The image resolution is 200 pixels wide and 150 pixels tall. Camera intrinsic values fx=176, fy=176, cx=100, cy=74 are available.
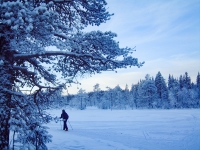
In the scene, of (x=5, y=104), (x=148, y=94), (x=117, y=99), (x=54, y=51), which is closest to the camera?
(x=5, y=104)

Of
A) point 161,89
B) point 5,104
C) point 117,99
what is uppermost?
point 161,89

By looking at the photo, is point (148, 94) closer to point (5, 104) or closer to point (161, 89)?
point (161, 89)

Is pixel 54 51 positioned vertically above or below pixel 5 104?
above

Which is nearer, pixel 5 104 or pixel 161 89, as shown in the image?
pixel 5 104

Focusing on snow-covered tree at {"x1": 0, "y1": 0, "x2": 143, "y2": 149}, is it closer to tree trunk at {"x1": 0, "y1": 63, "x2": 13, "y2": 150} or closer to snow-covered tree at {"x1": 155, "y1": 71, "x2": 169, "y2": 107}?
tree trunk at {"x1": 0, "y1": 63, "x2": 13, "y2": 150}

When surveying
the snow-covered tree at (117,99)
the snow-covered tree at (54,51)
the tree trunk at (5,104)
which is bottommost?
the snow-covered tree at (117,99)

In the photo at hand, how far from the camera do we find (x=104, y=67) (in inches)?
246

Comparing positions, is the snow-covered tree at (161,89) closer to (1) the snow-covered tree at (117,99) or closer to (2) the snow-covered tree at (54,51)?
(1) the snow-covered tree at (117,99)

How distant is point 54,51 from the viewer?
18.4 feet

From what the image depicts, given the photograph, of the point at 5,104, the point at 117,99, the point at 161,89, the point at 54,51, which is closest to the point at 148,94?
the point at 161,89

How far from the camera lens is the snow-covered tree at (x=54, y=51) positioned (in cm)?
467

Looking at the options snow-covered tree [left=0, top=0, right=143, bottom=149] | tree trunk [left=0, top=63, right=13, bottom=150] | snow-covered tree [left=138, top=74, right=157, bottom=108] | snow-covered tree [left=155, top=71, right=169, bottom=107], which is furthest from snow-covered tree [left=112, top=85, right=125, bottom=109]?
tree trunk [left=0, top=63, right=13, bottom=150]

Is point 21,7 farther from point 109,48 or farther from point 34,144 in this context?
point 34,144

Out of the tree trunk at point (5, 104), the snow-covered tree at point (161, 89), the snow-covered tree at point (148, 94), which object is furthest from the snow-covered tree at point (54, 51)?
the snow-covered tree at point (161, 89)
